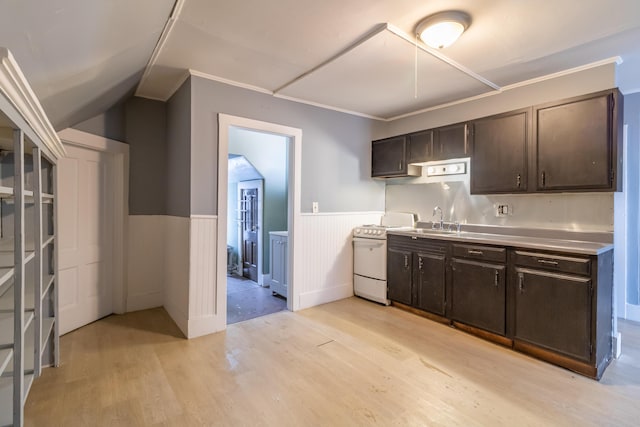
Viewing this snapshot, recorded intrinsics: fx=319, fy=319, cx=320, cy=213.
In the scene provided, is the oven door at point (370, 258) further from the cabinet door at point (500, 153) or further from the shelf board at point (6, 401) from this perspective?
the shelf board at point (6, 401)

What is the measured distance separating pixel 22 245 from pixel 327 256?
3081 mm

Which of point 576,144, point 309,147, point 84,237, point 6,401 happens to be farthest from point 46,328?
point 576,144

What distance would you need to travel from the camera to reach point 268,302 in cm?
412

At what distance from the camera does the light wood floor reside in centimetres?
190

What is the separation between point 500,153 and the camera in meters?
3.21

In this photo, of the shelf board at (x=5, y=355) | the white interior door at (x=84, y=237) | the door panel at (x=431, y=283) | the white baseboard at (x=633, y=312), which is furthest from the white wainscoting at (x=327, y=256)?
the white baseboard at (x=633, y=312)

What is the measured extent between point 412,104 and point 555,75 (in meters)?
1.45

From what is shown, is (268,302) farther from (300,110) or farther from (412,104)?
(412,104)

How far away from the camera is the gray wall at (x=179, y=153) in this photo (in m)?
3.07

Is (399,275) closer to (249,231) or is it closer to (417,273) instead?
(417,273)

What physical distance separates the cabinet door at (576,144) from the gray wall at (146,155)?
4.01 meters

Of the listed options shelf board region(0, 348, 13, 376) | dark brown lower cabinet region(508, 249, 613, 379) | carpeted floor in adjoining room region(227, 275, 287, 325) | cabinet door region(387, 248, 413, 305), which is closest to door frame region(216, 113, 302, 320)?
carpeted floor in adjoining room region(227, 275, 287, 325)

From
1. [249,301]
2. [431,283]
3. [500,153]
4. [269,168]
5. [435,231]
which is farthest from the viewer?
[269,168]

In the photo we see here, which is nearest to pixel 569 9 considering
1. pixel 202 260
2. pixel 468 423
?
pixel 468 423
